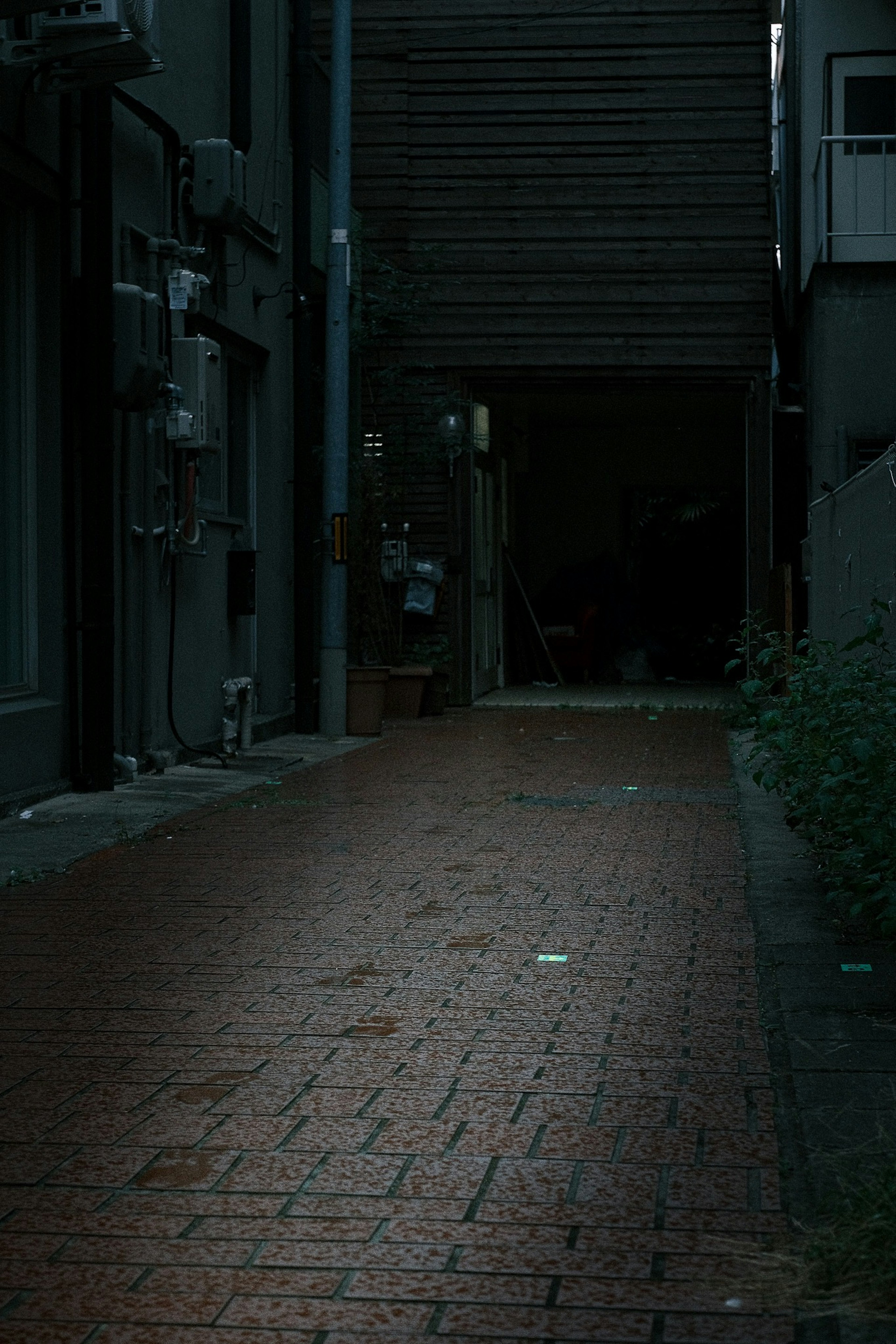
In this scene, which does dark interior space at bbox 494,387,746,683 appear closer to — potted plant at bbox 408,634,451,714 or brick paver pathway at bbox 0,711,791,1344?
potted plant at bbox 408,634,451,714

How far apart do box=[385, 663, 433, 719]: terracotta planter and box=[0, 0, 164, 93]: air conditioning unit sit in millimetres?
7739

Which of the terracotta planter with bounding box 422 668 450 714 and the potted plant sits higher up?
the potted plant

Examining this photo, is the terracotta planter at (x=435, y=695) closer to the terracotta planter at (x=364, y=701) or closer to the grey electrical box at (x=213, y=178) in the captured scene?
the terracotta planter at (x=364, y=701)

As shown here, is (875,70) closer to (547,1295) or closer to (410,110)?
(410,110)

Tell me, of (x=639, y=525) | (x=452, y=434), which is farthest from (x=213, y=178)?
(x=639, y=525)

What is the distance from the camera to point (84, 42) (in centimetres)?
780

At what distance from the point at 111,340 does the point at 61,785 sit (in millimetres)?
2387

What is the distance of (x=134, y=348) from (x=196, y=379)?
1.11 metres

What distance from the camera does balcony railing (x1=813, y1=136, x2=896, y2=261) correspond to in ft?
50.2

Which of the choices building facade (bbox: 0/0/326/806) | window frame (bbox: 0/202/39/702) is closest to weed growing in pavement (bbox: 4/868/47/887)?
building facade (bbox: 0/0/326/806)

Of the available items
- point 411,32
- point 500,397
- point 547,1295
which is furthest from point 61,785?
point 500,397

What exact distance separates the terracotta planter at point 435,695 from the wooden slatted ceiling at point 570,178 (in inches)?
122

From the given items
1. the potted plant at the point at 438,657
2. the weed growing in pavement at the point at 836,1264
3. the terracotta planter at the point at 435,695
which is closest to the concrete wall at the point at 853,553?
the weed growing in pavement at the point at 836,1264

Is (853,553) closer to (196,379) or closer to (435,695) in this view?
(196,379)
